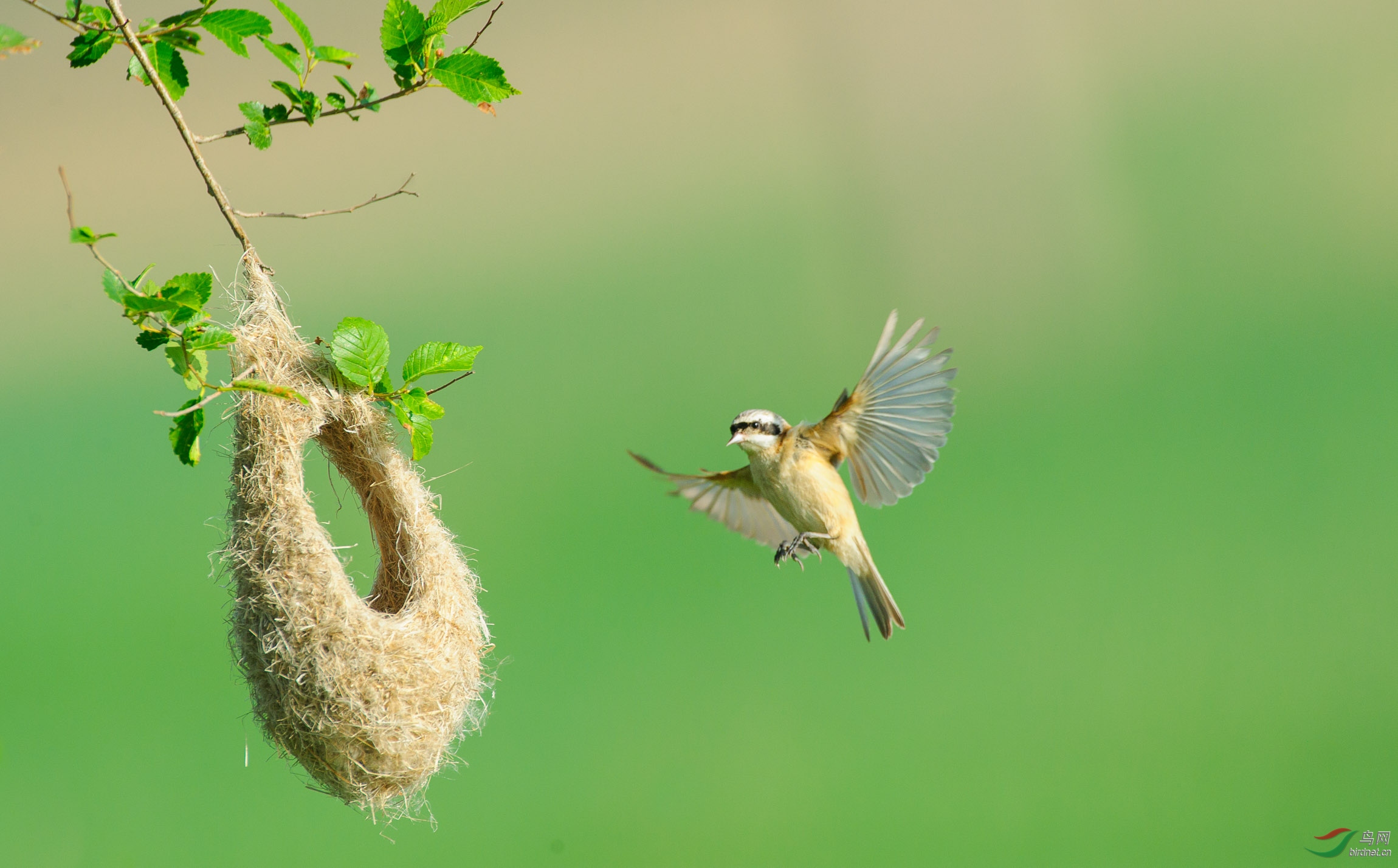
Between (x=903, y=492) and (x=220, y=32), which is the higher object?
(x=220, y=32)

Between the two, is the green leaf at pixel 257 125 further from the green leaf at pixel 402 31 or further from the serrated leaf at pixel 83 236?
the serrated leaf at pixel 83 236

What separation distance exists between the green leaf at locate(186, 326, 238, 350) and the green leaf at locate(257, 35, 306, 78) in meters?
0.47

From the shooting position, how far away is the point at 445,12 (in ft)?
5.74

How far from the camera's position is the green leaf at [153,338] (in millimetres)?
1552

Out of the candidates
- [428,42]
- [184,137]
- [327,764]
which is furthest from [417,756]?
[428,42]

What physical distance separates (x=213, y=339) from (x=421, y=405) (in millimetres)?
413

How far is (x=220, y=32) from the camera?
1.68 metres

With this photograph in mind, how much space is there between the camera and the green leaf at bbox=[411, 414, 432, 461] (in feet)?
6.37

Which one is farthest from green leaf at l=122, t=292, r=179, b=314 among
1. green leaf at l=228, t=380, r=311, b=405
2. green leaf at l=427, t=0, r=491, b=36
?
green leaf at l=427, t=0, r=491, b=36

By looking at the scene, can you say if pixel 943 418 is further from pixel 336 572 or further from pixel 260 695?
pixel 260 695

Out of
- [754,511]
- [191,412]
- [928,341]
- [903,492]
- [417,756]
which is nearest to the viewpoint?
[191,412]

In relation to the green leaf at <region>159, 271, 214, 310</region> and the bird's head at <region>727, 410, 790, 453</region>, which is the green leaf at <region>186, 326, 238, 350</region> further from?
the bird's head at <region>727, 410, 790, 453</region>

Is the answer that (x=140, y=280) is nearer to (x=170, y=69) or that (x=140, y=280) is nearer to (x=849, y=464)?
(x=170, y=69)

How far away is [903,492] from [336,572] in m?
1.34
